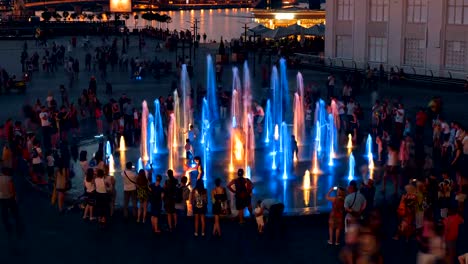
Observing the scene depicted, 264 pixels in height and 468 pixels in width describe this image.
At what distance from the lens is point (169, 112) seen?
2942 centimetres

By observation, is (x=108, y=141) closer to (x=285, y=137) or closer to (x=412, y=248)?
(x=285, y=137)

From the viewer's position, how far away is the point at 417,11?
169 feet

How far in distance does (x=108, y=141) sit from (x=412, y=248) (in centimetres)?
1315

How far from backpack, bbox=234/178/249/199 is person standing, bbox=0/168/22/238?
16.5ft

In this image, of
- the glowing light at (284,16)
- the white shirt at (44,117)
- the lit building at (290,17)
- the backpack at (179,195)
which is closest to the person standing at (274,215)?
the backpack at (179,195)

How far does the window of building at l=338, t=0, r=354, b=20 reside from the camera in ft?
190

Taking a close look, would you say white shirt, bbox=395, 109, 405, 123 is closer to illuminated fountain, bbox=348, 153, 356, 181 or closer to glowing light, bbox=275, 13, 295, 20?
illuminated fountain, bbox=348, 153, 356, 181

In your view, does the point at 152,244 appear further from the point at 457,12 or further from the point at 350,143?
the point at 457,12

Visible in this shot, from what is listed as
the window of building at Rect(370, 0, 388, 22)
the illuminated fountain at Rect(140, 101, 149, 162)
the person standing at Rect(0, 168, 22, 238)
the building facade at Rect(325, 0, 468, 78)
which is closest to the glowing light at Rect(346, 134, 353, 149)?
the illuminated fountain at Rect(140, 101, 149, 162)

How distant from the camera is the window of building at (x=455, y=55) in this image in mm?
48438

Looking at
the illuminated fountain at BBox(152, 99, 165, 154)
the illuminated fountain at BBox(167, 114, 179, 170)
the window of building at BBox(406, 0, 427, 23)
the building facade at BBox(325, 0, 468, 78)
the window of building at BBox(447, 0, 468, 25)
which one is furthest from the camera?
the window of building at BBox(406, 0, 427, 23)

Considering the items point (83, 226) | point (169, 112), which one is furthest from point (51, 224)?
point (169, 112)

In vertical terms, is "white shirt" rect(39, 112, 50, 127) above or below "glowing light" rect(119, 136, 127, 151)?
above

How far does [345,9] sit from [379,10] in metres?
4.01
